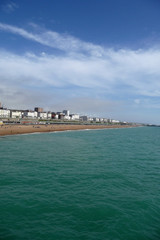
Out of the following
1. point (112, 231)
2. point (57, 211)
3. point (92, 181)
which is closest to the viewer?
point (112, 231)

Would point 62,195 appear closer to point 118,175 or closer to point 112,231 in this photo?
point 112,231

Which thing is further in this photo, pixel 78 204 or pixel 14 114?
pixel 14 114

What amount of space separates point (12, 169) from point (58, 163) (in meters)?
4.61

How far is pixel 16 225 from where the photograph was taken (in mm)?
7086

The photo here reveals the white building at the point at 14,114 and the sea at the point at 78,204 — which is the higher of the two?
the white building at the point at 14,114

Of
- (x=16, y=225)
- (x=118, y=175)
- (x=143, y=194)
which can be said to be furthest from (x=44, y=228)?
(x=118, y=175)

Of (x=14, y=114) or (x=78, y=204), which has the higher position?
(x=14, y=114)

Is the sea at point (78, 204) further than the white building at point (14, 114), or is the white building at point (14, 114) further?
the white building at point (14, 114)

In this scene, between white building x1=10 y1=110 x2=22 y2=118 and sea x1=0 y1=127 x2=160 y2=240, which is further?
white building x1=10 y1=110 x2=22 y2=118

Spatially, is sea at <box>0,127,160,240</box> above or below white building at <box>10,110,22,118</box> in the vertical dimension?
below

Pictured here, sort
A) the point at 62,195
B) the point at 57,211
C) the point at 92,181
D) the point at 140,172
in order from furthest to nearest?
the point at 140,172, the point at 92,181, the point at 62,195, the point at 57,211

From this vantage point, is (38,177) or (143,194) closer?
(143,194)

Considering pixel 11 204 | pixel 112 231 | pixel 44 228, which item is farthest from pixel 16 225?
pixel 112 231

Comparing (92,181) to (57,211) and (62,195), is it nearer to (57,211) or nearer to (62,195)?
(62,195)
